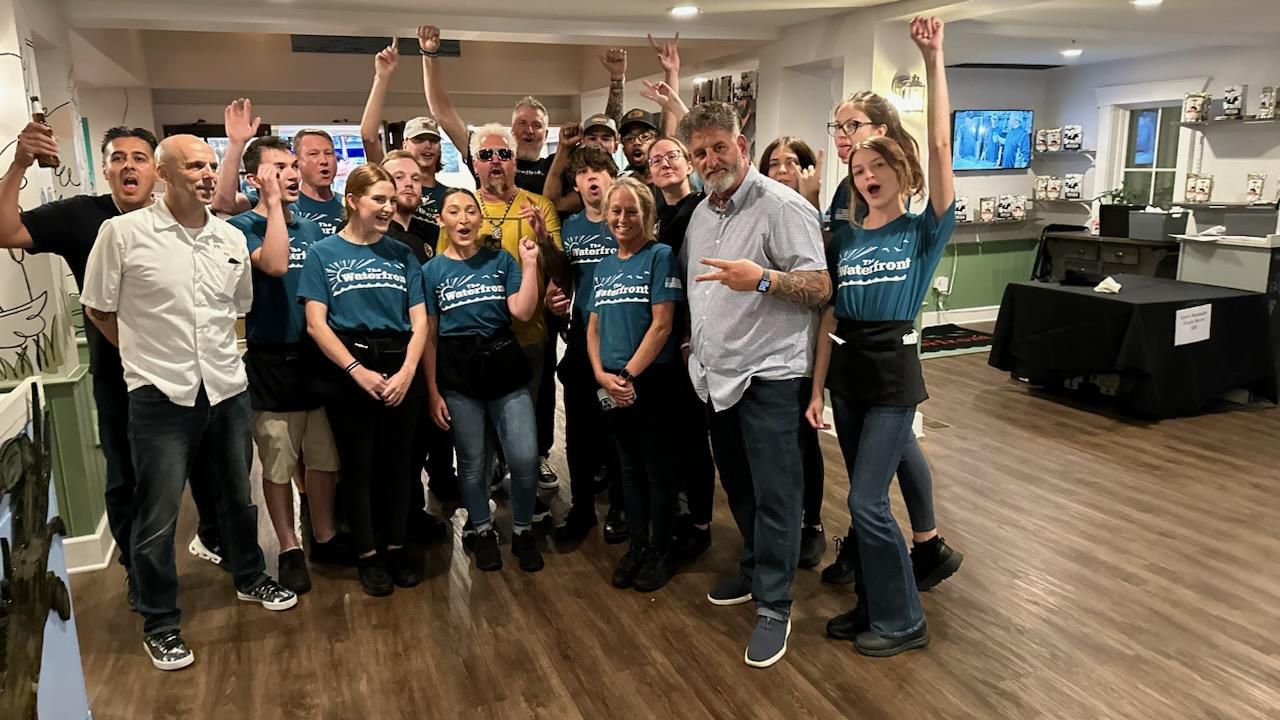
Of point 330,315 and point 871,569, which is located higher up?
point 330,315

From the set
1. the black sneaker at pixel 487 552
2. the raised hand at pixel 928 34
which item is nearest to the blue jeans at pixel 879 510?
the raised hand at pixel 928 34

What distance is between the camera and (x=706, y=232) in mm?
2529

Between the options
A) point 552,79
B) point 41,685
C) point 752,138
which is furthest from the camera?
point 552,79

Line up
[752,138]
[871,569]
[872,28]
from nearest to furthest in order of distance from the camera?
[871,569]
[872,28]
[752,138]

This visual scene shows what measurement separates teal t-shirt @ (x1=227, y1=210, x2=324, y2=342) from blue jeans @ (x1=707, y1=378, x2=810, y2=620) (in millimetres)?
1371

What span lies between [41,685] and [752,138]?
5.48m

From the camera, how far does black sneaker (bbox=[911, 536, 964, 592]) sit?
284 cm

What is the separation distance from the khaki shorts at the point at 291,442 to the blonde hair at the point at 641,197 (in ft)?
3.98

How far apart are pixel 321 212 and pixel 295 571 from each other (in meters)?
1.24

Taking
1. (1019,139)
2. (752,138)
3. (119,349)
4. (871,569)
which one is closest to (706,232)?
(871,569)

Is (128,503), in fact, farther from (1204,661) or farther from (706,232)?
(1204,661)

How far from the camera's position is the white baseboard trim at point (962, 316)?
26.7 feet

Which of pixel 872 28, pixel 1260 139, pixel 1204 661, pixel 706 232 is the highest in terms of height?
pixel 872 28

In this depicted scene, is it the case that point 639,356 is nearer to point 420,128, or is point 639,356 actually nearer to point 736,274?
point 736,274
